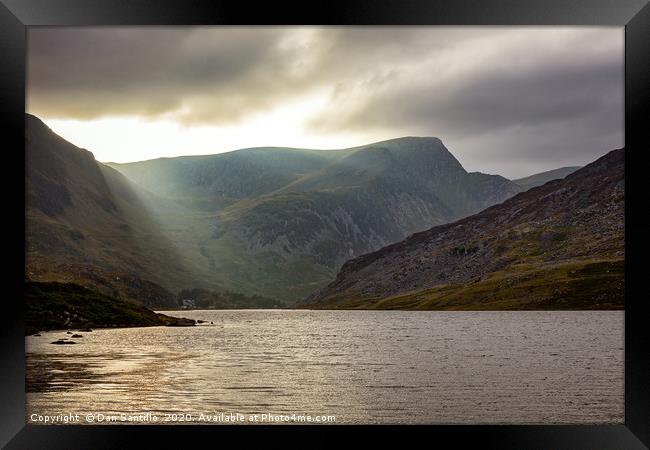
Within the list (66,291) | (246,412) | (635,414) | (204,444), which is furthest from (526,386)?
(66,291)

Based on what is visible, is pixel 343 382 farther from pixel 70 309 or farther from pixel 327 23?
pixel 70 309

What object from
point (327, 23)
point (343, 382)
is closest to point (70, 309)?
point (343, 382)

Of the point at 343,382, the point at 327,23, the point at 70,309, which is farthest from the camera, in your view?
the point at 70,309

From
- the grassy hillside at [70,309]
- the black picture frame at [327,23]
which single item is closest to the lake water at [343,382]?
the black picture frame at [327,23]

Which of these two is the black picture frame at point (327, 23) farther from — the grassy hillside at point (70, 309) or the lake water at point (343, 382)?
the grassy hillside at point (70, 309)

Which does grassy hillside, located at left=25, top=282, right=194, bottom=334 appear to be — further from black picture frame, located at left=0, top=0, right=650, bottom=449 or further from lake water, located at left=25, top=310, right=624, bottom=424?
black picture frame, located at left=0, top=0, right=650, bottom=449

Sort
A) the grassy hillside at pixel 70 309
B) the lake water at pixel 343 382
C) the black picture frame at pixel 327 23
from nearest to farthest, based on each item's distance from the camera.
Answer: the black picture frame at pixel 327 23 → the lake water at pixel 343 382 → the grassy hillside at pixel 70 309
